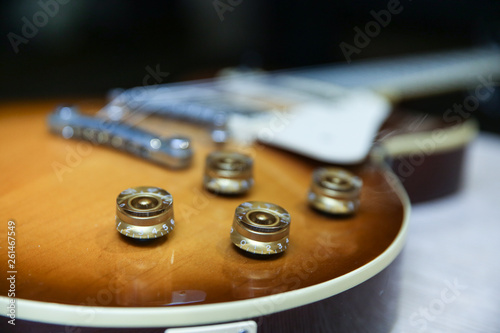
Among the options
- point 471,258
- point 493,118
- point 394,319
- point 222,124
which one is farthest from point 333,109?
point 493,118

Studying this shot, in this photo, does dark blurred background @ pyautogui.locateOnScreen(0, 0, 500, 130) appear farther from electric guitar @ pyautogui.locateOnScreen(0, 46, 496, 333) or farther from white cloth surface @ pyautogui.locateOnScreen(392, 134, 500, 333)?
electric guitar @ pyautogui.locateOnScreen(0, 46, 496, 333)

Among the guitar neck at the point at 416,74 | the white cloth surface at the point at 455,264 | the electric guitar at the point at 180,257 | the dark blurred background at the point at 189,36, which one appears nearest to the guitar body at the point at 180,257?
the electric guitar at the point at 180,257

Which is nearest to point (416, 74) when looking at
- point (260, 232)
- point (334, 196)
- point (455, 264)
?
point (455, 264)

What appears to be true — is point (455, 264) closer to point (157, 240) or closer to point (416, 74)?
point (157, 240)

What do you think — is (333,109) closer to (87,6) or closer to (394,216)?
(394,216)

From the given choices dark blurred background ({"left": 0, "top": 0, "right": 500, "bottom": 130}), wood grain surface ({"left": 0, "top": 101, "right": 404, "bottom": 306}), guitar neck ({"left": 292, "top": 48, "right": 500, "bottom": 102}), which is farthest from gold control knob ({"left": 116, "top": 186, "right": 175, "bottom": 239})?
dark blurred background ({"left": 0, "top": 0, "right": 500, "bottom": 130})

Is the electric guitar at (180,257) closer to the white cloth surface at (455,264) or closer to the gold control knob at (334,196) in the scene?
the gold control knob at (334,196)
